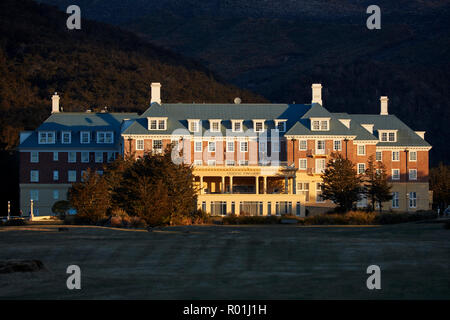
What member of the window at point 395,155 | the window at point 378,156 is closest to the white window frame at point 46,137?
the window at point 378,156

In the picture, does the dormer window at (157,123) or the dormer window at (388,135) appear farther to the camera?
the dormer window at (388,135)

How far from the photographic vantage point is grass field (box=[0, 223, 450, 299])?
28.9m

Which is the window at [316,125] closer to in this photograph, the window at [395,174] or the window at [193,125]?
the window at [395,174]

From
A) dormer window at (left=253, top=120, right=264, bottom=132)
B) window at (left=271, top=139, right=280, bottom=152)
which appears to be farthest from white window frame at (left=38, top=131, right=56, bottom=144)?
window at (left=271, top=139, right=280, bottom=152)

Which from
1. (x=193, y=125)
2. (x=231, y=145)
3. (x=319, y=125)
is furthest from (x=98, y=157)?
(x=319, y=125)

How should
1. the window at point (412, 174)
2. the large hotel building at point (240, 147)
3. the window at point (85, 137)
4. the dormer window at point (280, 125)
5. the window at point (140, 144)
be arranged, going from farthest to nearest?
the window at point (85, 137) → the window at point (412, 174) → the dormer window at point (280, 125) → the window at point (140, 144) → the large hotel building at point (240, 147)

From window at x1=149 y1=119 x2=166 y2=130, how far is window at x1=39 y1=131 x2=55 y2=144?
50.7 feet

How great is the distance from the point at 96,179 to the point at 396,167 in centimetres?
4267

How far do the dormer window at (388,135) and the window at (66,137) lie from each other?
128 ft

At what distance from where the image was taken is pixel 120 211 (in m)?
68.4

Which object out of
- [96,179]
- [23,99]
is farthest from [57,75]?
[96,179]

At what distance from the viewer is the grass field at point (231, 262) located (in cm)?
2891

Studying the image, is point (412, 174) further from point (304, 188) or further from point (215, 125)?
point (215, 125)

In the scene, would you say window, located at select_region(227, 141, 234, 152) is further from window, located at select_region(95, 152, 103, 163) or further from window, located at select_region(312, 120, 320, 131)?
window, located at select_region(95, 152, 103, 163)
